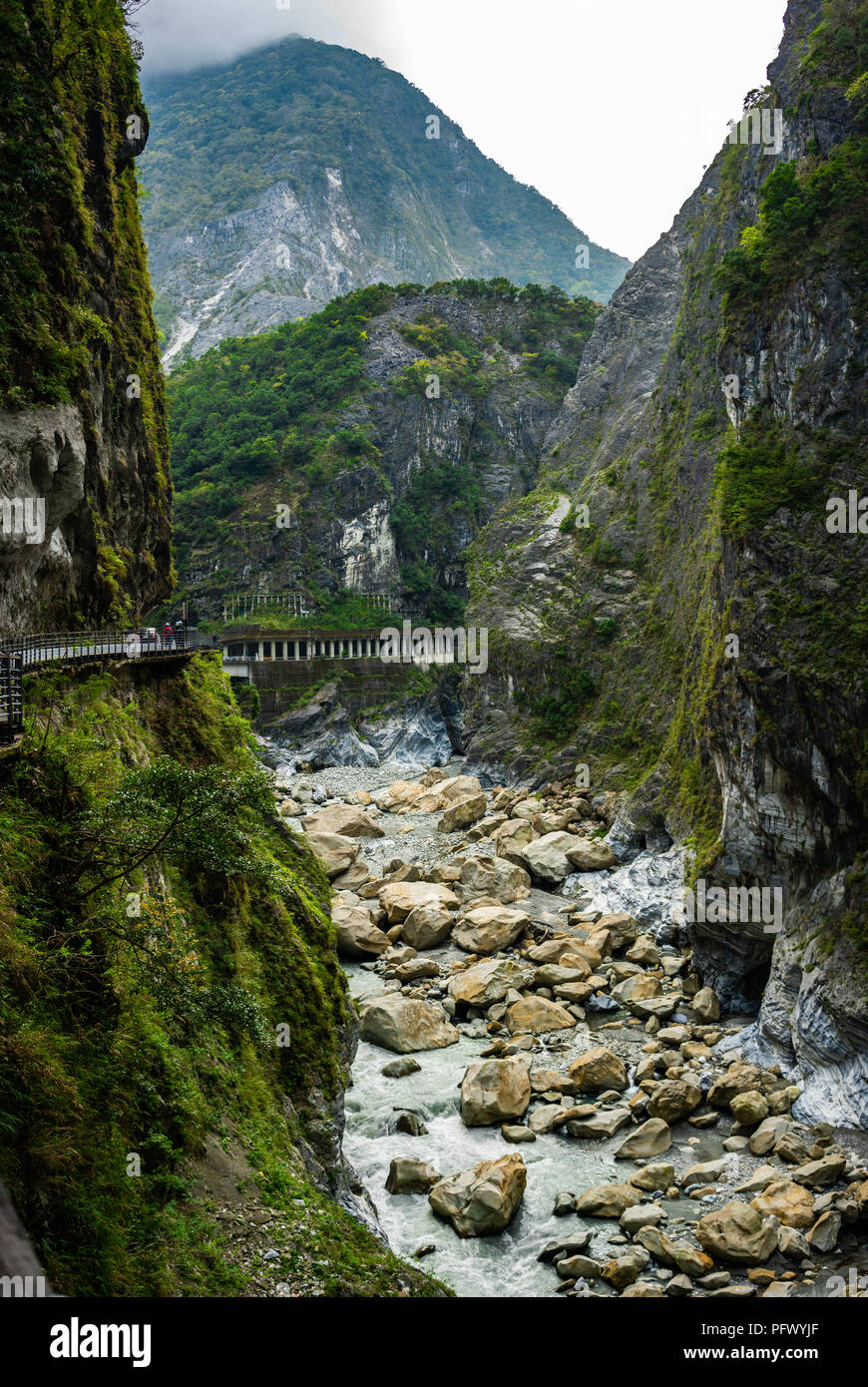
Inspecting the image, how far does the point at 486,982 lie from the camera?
87.7ft

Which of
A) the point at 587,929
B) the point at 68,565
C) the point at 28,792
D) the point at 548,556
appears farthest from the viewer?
the point at 548,556

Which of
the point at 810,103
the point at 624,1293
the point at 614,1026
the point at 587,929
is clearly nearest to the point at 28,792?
the point at 624,1293

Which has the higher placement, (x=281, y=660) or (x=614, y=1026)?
(x=281, y=660)

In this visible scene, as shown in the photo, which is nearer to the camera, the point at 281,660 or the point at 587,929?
the point at 587,929

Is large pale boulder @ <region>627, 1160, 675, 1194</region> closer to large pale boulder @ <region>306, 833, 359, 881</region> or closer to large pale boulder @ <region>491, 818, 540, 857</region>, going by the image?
large pale boulder @ <region>491, 818, 540, 857</region>

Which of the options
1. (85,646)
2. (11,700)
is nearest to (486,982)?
(85,646)

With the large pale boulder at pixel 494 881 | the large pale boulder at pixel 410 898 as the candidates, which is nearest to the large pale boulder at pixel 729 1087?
the large pale boulder at pixel 410 898

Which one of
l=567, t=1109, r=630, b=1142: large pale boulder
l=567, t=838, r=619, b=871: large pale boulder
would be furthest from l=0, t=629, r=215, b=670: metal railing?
l=567, t=838, r=619, b=871: large pale boulder

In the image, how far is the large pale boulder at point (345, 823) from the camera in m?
46.6

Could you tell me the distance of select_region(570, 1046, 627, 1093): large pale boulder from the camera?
832 inches

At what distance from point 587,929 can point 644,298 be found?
59.7 metres

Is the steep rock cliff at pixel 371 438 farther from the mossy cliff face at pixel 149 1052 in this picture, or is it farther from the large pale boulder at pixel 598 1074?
the mossy cliff face at pixel 149 1052
